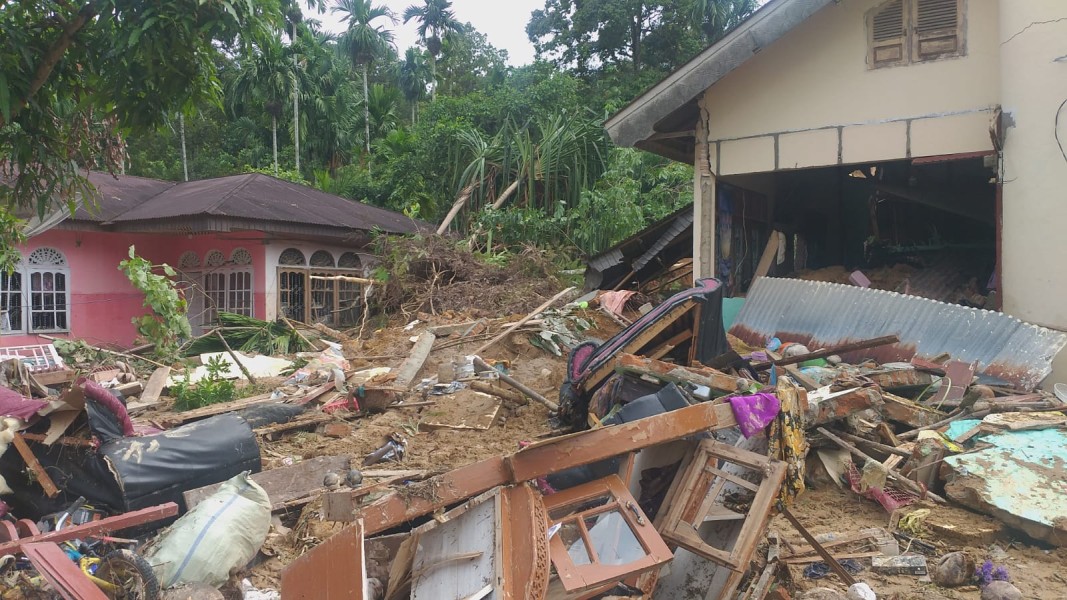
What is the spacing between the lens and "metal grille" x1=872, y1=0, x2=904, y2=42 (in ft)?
26.8

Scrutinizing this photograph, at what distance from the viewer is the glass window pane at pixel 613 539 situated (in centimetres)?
357

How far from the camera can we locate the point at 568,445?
3.55 metres

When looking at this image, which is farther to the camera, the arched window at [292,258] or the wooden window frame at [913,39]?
the arched window at [292,258]

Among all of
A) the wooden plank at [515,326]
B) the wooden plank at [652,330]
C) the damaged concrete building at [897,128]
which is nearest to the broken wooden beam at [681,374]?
the wooden plank at [652,330]

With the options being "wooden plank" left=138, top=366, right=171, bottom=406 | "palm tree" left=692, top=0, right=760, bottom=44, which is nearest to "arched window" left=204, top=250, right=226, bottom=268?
"wooden plank" left=138, top=366, right=171, bottom=406

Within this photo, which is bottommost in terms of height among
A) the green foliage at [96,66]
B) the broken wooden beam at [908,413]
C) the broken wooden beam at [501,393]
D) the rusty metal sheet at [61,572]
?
the rusty metal sheet at [61,572]

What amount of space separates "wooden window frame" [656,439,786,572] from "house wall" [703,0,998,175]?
18.5 feet

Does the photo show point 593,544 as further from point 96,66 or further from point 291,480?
point 96,66

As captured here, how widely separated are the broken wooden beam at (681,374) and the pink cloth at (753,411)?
1.90ft

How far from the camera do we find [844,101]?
334 inches

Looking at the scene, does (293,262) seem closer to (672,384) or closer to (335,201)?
(335,201)

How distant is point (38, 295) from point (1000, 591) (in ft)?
51.6

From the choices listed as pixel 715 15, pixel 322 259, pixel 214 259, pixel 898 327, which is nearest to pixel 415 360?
pixel 898 327

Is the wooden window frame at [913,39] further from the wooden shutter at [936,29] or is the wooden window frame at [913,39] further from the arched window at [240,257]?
the arched window at [240,257]
